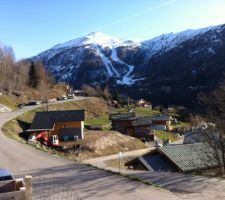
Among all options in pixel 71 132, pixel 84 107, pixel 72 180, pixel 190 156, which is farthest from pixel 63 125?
pixel 84 107

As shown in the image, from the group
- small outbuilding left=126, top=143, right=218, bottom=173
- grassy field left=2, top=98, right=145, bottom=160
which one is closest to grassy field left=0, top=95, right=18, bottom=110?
grassy field left=2, top=98, right=145, bottom=160

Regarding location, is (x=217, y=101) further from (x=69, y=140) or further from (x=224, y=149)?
(x=69, y=140)

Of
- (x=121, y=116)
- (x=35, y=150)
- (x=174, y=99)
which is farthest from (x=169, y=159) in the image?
(x=174, y=99)

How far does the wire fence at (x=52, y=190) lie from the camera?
15.8 meters

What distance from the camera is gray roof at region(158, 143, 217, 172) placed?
34.2m

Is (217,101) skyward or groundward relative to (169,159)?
skyward

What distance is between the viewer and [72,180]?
19203 mm

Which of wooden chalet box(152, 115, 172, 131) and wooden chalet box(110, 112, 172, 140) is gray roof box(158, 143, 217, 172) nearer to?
wooden chalet box(110, 112, 172, 140)

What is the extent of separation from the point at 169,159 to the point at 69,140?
778 inches

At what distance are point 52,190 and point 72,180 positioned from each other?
2227 mm

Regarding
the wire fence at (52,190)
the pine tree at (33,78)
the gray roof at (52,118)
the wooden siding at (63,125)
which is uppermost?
the pine tree at (33,78)

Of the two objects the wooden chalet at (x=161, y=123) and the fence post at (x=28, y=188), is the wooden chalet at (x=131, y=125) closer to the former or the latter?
the wooden chalet at (x=161, y=123)

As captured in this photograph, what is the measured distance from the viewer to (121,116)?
8362cm

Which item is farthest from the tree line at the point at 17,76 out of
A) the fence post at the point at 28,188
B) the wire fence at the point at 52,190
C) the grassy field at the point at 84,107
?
the fence post at the point at 28,188
